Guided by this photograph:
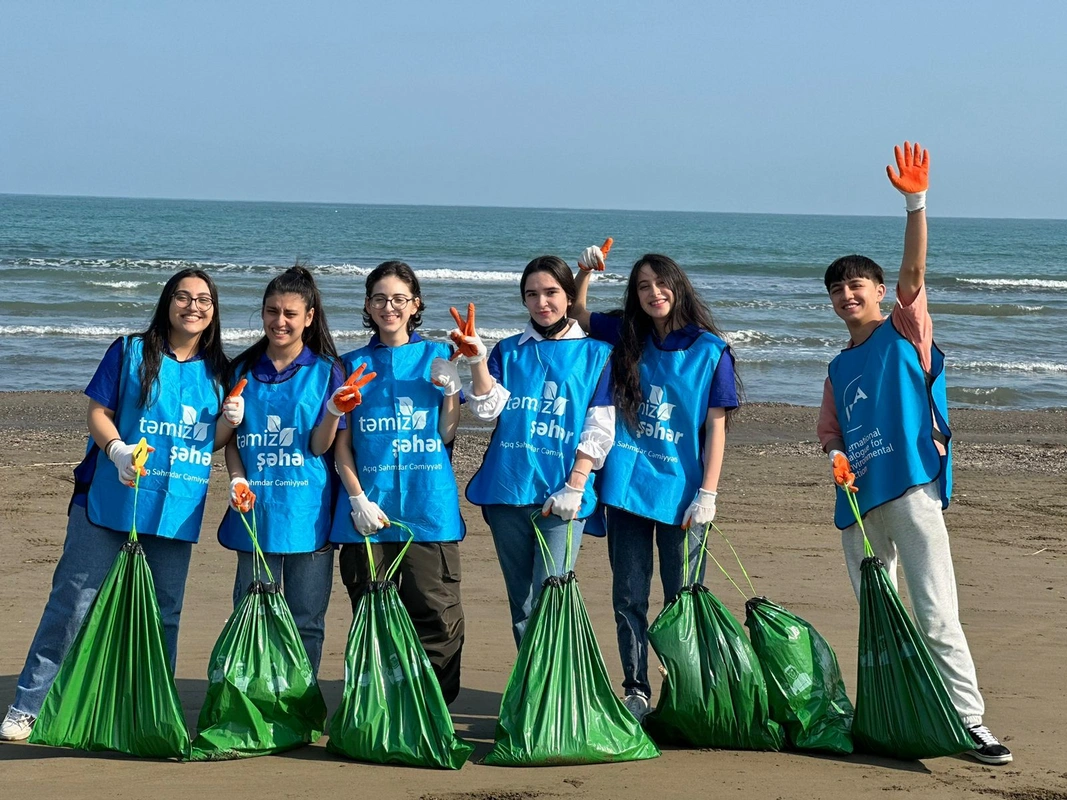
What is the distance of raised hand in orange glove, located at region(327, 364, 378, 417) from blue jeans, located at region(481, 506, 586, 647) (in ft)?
1.95

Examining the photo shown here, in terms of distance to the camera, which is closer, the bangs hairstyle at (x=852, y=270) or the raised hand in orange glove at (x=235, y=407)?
the raised hand in orange glove at (x=235, y=407)

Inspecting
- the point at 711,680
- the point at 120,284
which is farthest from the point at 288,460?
the point at 120,284

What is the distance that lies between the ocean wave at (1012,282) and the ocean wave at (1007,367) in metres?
15.9

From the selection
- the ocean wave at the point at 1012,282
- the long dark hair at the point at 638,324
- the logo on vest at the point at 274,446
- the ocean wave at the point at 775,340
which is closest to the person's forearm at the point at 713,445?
the long dark hair at the point at 638,324

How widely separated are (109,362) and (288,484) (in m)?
0.73

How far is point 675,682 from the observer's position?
365 centimetres

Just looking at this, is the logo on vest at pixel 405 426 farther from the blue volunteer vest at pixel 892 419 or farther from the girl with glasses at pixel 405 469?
the blue volunteer vest at pixel 892 419

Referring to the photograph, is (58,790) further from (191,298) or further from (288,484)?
(191,298)

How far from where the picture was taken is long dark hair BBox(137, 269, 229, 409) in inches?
146

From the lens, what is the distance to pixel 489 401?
370cm

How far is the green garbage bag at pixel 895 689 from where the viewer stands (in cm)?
351

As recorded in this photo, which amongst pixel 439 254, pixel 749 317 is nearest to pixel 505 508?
pixel 749 317

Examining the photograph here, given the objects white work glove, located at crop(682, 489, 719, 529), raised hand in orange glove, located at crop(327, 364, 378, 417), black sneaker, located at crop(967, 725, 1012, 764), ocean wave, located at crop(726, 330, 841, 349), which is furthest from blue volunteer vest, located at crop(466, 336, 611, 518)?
ocean wave, located at crop(726, 330, 841, 349)

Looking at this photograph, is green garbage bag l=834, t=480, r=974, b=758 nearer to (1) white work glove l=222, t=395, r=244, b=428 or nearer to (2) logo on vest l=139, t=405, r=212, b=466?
(1) white work glove l=222, t=395, r=244, b=428
